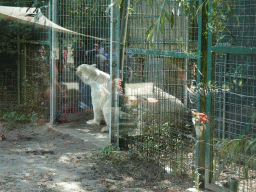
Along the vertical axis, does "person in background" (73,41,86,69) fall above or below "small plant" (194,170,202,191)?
above

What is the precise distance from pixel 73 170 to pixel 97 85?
2.66m

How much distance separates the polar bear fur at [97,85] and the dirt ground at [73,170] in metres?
0.93

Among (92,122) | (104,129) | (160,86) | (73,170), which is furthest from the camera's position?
(92,122)

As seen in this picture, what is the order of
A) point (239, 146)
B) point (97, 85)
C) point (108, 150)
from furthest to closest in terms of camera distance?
point (97, 85), point (108, 150), point (239, 146)

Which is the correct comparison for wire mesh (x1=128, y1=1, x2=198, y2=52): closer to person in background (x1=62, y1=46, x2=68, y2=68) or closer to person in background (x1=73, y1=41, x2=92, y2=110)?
person in background (x1=73, y1=41, x2=92, y2=110)

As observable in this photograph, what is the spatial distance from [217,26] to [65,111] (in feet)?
15.0

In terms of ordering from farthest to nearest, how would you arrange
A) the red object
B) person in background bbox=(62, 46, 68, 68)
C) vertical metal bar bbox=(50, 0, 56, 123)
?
person in background bbox=(62, 46, 68, 68), vertical metal bar bbox=(50, 0, 56, 123), the red object

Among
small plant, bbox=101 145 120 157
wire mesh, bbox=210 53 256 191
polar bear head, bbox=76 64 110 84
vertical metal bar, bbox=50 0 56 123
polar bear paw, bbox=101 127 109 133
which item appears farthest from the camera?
vertical metal bar, bbox=50 0 56 123

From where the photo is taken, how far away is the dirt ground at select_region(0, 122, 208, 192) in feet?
13.9

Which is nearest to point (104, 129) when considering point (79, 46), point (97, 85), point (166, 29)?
point (97, 85)

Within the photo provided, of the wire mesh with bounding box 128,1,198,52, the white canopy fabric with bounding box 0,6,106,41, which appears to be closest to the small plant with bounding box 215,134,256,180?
the wire mesh with bounding box 128,1,198,52

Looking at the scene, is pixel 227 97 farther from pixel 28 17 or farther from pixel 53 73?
pixel 28 17

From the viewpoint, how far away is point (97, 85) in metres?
7.27

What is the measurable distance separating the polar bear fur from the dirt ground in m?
0.93
